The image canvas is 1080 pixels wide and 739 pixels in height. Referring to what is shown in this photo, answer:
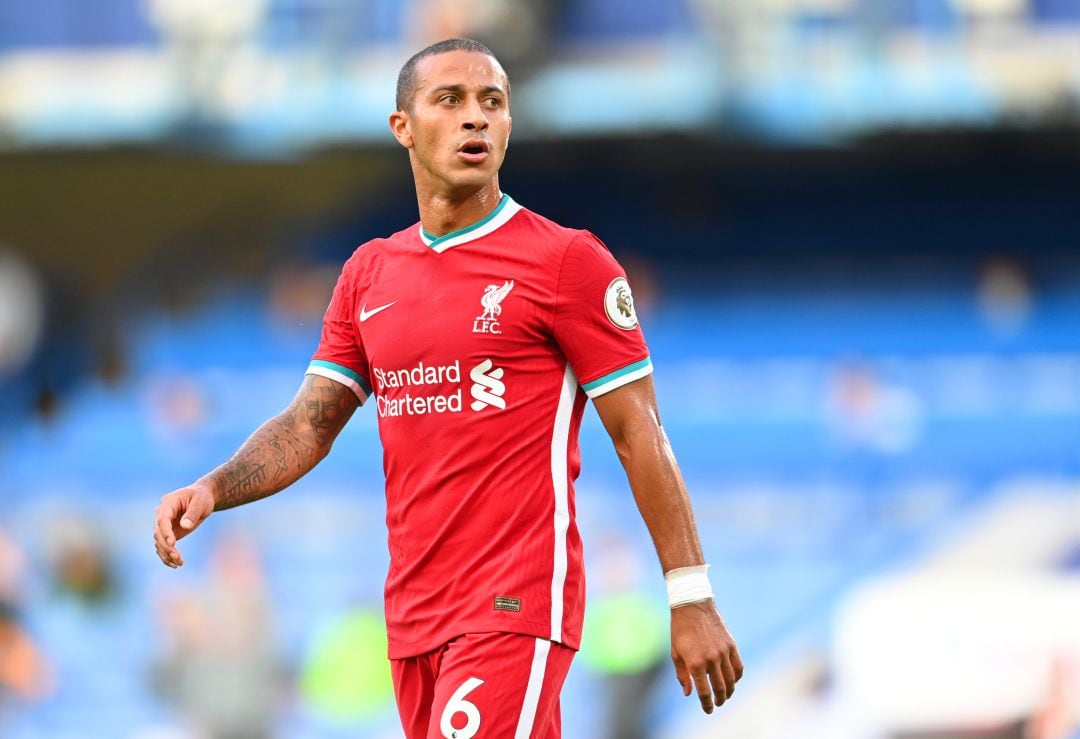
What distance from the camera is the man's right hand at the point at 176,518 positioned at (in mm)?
3686

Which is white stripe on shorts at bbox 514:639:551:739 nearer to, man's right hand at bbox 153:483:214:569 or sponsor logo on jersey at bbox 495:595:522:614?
sponsor logo on jersey at bbox 495:595:522:614

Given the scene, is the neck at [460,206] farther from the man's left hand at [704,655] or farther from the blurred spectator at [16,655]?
the blurred spectator at [16,655]

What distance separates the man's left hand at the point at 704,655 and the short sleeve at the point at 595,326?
1.79 feet

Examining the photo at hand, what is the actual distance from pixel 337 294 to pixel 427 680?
1011 millimetres

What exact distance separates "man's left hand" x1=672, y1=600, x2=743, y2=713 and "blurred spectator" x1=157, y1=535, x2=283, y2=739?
8.38 meters

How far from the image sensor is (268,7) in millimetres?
11773

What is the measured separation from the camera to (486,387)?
3.76m

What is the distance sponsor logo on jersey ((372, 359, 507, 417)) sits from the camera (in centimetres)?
376

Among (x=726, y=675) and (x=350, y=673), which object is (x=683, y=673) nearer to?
(x=726, y=675)

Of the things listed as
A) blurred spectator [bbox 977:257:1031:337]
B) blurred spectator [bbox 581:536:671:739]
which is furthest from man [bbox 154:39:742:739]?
blurred spectator [bbox 977:257:1031:337]

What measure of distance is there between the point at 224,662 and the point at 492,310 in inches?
327

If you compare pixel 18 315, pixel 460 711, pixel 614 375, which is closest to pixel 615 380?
pixel 614 375

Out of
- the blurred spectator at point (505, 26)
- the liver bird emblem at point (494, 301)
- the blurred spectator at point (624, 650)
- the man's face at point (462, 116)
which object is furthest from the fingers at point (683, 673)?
the blurred spectator at point (505, 26)

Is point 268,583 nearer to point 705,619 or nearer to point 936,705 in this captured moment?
point 936,705
